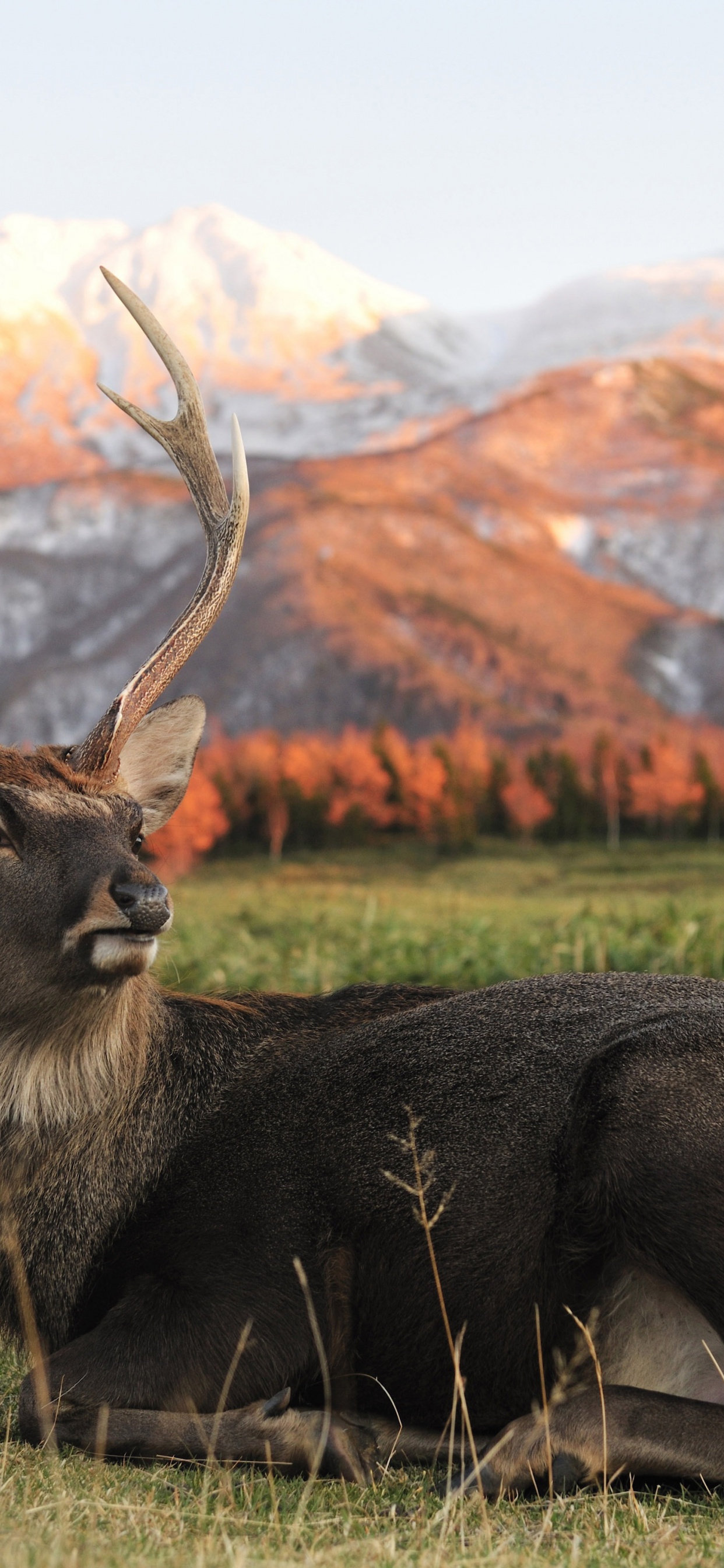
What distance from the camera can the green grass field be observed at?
2893mm

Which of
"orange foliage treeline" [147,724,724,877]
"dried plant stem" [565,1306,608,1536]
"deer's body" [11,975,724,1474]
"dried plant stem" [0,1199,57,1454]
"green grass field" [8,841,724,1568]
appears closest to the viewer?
"green grass field" [8,841,724,1568]

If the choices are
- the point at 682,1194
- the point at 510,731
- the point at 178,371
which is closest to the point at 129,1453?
the point at 682,1194

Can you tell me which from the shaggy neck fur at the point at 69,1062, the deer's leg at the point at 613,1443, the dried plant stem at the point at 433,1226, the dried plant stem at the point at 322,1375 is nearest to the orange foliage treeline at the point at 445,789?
the shaggy neck fur at the point at 69,1062

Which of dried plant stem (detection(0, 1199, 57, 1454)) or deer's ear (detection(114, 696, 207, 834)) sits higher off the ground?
deer's ear (detection(114, 696, 207, 834))

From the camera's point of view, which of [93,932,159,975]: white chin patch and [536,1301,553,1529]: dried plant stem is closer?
[536,1301,553,1529]: dried plant stem

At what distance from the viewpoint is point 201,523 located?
5.82 meters

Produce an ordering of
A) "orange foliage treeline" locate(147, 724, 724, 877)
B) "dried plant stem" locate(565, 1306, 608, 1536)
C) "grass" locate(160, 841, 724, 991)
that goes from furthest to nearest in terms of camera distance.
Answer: "orange foliage treeline" locate(147, 724, 724, 877), "grass" locate(160, 841, 724, 991), "dried plant stem" locate(565, 1306, 608, 1536)

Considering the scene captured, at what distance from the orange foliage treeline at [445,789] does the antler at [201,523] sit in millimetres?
30708

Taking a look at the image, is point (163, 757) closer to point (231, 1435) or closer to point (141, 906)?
point (141, 906)

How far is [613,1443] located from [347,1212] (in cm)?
96

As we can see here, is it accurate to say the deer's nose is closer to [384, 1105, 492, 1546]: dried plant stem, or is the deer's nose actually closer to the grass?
[384, 1105, 492, 1546]: dried plant stem

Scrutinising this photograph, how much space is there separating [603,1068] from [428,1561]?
5.06 ft

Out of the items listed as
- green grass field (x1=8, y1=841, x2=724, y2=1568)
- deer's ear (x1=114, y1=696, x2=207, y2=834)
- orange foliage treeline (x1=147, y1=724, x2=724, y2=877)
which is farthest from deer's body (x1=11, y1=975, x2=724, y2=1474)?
orange foliage treeline (x1=147, y1=724, x2=724, y2=877)

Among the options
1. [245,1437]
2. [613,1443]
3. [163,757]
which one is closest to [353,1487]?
[245,1437]
